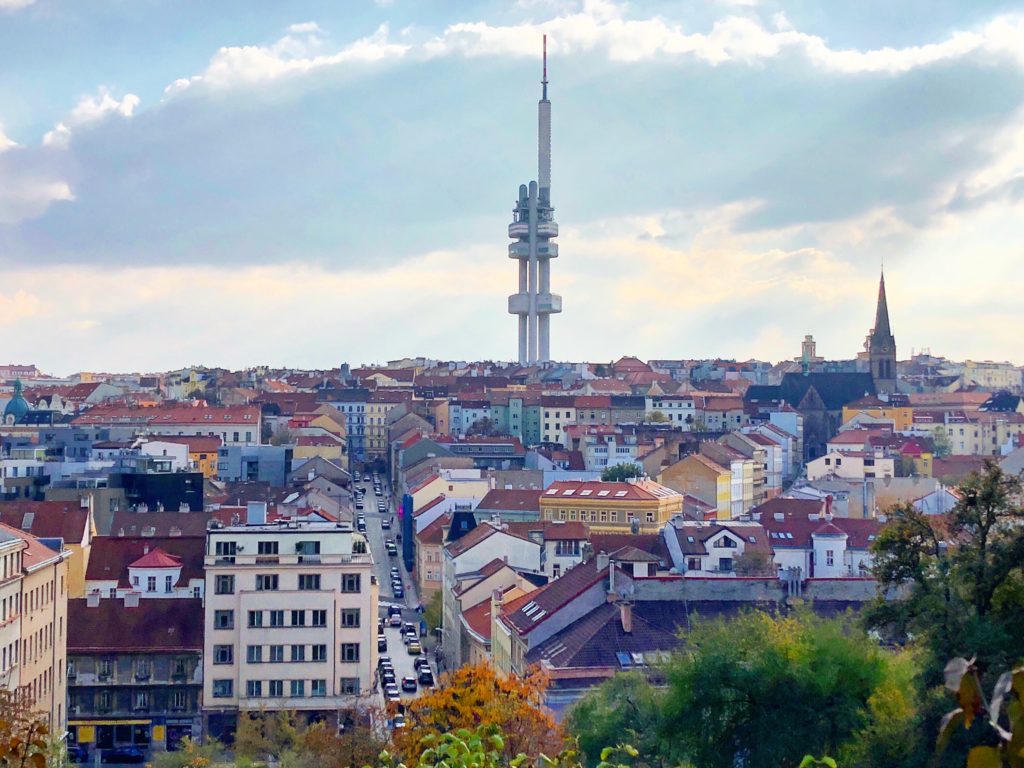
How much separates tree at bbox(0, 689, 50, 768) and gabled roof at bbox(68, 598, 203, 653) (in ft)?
30.9

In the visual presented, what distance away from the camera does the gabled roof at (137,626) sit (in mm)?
43125

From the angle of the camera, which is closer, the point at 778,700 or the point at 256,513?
the point at 778,700

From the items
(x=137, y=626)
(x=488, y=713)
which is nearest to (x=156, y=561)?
(x=137, y=626)

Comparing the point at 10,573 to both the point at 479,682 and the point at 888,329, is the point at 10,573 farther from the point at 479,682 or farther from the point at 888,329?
the point at 888,329

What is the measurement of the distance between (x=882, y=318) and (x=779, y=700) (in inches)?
5845

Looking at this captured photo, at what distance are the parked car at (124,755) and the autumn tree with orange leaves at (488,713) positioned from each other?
36.6 ft

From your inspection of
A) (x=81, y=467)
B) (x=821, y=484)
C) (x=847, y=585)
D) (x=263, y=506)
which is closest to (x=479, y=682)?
(x=847, y=585)

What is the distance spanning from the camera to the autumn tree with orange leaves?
30000 millimetres

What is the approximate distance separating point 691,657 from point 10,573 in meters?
15.7

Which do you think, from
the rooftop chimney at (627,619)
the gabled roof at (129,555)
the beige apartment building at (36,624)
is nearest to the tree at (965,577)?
the rooftop chimney at (627,619)

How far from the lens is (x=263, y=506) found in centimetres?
5716

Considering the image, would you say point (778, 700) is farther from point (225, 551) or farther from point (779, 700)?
point (225, 551)

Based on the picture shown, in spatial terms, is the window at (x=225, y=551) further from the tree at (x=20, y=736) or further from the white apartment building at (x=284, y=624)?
the tree at (x=20, y=736)

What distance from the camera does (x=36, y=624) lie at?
Answer: 38.0m
